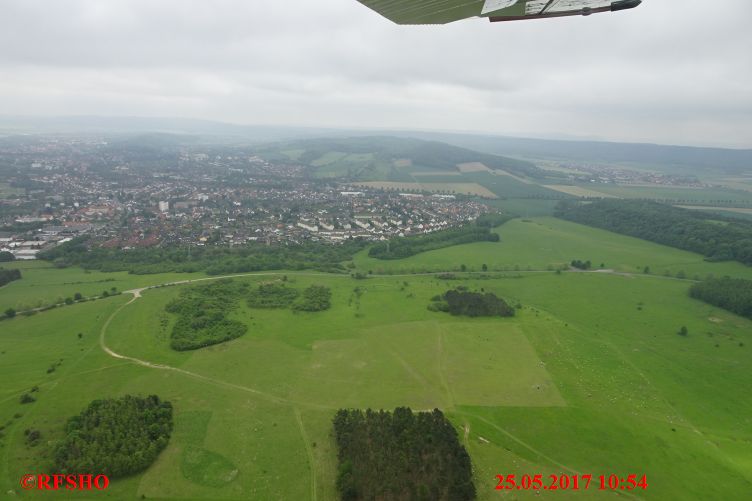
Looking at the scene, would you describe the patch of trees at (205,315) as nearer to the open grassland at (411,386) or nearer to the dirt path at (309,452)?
the open grassland at (411,386)

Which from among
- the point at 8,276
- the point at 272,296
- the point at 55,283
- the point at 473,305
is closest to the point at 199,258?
the point at 55,283

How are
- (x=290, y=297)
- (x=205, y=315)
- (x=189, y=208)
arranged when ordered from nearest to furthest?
(x=205, y=315) → (x=290, y=297) → (x=189, y=208)

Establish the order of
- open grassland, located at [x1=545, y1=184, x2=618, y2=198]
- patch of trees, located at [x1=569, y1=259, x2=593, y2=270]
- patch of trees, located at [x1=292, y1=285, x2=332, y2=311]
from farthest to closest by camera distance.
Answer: open grassland, located at [x1=545, y1=184, x2=618, y2=198], patch of trees, located at [x1=569, y1=259, x2=593, y2=270], patch of trees, located at [x1=292, y1=285, x2=332, y2=311]

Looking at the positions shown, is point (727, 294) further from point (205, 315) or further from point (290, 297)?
point (205, 315)

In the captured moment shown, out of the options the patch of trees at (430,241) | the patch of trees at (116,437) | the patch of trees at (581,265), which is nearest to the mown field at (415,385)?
the patch of trees at (116,437)

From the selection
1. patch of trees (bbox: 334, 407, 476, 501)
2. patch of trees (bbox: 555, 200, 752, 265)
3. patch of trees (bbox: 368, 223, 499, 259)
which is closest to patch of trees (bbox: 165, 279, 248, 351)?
patch of trees (bbox: 334, 407, 476, 501)

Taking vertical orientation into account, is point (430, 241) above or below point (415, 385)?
above
